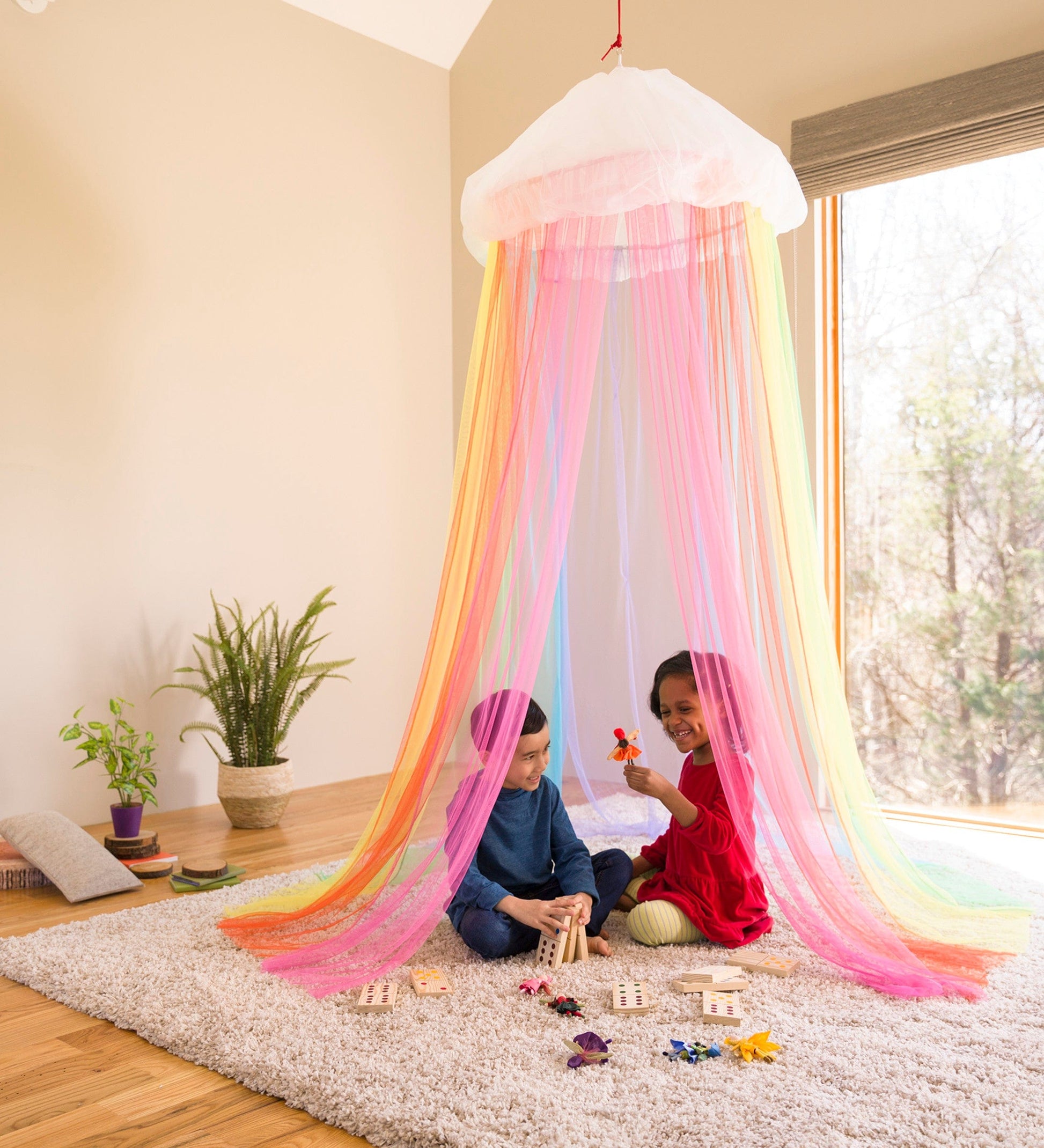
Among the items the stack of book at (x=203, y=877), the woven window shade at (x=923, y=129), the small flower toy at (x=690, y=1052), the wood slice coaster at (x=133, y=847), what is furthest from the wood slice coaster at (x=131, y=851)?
the woven window shade at (x=923, y=129)

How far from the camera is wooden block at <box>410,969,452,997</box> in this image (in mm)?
2135

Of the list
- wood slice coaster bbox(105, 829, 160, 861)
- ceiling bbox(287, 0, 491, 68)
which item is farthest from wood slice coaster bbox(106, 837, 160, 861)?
ceiling bbox(287, 0, 491, 68)

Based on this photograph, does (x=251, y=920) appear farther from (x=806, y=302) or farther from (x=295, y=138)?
(x=295, y=138)

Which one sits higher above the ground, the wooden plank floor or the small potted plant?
the small potted plant

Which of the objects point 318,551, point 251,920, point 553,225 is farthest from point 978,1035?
point 318,551

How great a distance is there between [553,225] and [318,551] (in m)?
2.32

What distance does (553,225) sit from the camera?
7.98 feet

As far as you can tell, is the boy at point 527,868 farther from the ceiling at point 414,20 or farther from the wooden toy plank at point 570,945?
the ceiling at point 414,20

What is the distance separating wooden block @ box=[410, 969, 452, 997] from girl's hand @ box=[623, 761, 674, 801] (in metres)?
0.59

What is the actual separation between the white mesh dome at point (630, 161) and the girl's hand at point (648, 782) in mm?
1247

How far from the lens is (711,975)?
217 centimetres

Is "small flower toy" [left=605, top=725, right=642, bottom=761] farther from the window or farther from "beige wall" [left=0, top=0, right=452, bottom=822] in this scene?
"beige wall" [left=0, top=0, right=452, bottom=822]

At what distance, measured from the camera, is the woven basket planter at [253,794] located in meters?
3.65

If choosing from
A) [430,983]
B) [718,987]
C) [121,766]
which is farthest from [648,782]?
[121,766]
